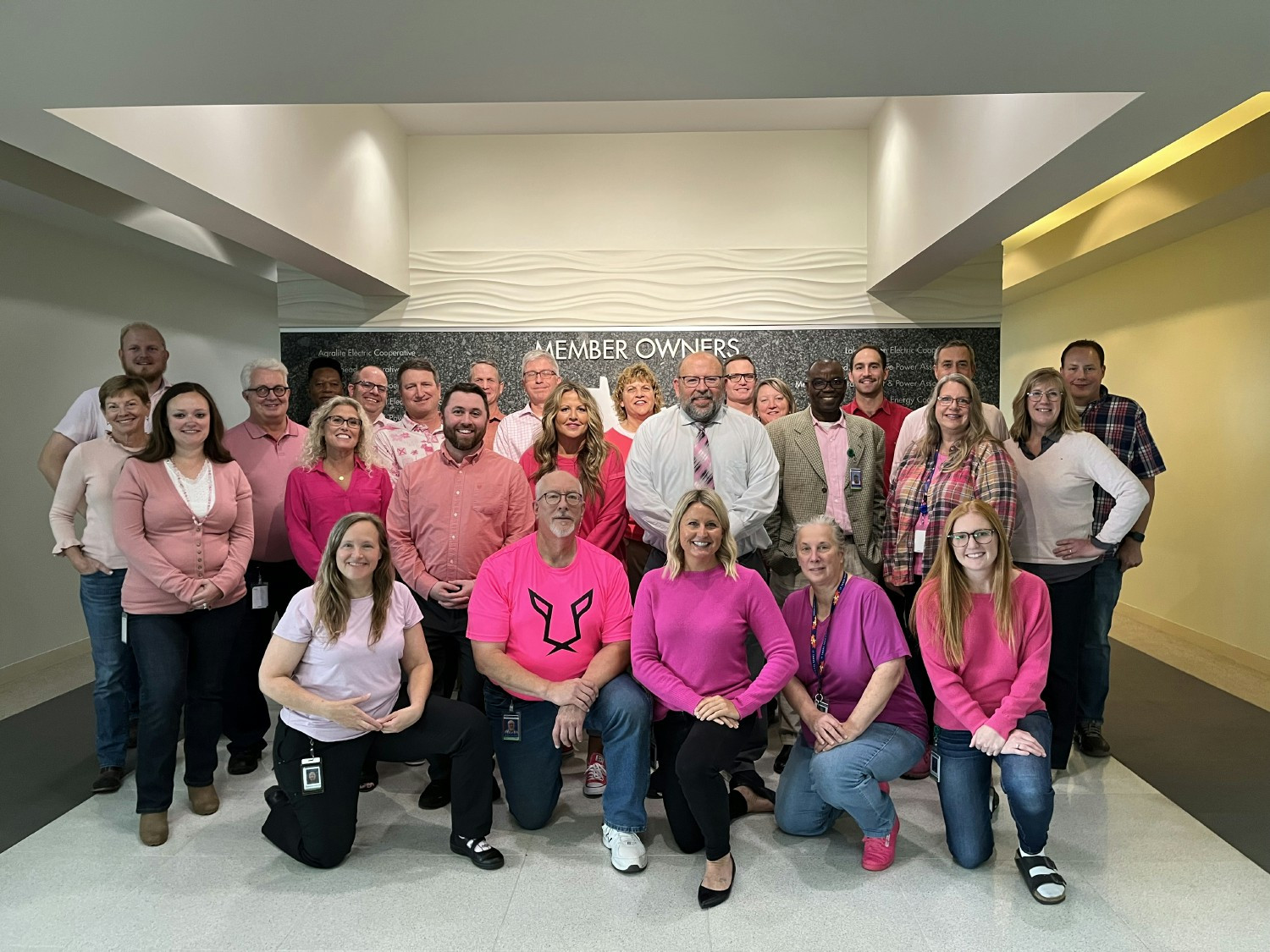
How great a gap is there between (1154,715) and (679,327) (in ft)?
12.3

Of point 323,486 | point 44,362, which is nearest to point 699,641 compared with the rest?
point 323,486

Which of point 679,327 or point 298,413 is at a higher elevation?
point 679,327

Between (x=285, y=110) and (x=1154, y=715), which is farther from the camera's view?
(x=285, y=110)

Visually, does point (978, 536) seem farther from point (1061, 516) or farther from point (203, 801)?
point (203, 801)

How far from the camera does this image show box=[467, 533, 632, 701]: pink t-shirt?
3.24 metres

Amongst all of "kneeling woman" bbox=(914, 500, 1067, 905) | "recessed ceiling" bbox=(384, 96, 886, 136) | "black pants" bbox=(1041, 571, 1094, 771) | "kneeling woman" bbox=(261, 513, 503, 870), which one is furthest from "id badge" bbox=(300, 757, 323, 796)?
"recessed ceiling" bbox=(384, 96, 886, 136)

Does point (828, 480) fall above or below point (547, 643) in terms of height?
above

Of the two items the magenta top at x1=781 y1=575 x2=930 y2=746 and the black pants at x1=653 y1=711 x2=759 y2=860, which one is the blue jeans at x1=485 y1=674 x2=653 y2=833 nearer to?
the black pants at x1=653 y1=711 x2=759 y2=860

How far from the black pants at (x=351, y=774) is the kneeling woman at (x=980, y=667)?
1.50 metres

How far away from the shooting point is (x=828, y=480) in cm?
408

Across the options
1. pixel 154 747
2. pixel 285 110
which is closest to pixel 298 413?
pixel 285 110

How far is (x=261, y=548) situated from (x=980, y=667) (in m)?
2.92

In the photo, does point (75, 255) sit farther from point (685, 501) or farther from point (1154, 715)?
point (1154, 715)

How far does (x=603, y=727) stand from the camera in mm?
3141
